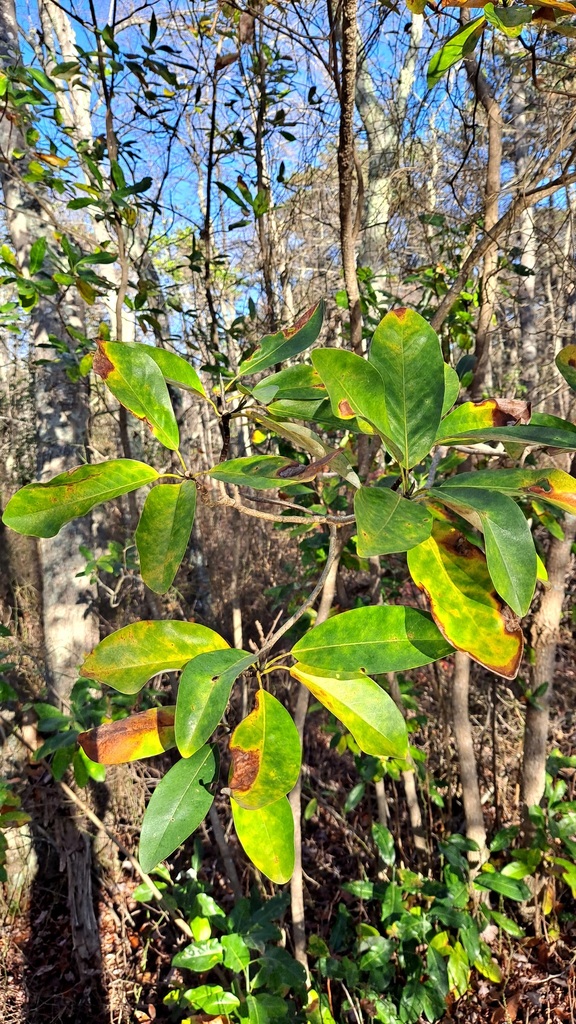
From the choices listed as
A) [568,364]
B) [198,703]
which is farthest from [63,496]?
[568,364]

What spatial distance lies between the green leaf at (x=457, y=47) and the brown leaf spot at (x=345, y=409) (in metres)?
0.56

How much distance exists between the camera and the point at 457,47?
2.58 ft

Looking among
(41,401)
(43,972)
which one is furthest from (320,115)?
(43,972)

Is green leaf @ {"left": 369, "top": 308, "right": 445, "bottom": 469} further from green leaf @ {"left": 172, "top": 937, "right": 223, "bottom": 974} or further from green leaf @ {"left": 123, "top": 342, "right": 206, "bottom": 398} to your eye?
green leaf @ {"left": 172, "top": 937, "right": 223, "bottom": 974}

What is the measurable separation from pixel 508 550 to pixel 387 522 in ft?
0.35

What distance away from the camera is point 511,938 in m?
1.69

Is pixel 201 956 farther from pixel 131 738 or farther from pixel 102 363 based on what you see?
pixel 102 363

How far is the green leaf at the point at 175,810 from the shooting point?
50 centimetres

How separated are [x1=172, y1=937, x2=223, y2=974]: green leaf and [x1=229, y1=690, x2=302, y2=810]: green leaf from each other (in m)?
1.04

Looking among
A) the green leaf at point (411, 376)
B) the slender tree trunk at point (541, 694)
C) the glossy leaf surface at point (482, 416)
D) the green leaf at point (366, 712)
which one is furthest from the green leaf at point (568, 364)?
the slender tree trunk at point (541, 694)

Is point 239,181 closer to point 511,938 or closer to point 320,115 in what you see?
point 320,115

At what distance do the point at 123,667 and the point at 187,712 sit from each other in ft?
0.41

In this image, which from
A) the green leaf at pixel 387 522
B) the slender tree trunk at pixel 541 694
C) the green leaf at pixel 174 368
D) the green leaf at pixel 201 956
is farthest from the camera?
the slender tree trunk at pixel 541 694

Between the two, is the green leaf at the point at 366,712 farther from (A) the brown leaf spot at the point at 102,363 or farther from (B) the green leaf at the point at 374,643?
(A) the brown leaf spot at the point at 102,363
